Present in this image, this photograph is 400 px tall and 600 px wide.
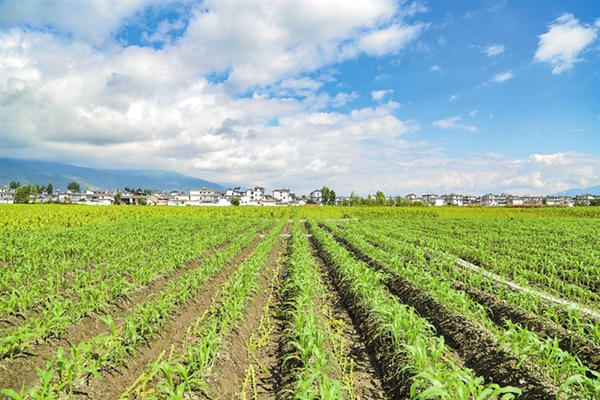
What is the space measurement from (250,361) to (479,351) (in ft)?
11.8

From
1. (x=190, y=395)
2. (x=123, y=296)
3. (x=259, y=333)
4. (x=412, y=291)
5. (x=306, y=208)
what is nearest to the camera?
(x=190, y=395)

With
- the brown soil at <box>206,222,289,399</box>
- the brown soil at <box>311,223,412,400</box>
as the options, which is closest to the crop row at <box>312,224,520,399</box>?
the brown soil at <box>311,223,412,400</box>

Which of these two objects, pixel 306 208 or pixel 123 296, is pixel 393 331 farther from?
pixel 306 208

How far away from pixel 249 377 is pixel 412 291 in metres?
4.81

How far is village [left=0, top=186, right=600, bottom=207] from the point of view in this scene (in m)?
83.4

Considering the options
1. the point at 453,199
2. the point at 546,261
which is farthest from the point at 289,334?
the point at 453,199

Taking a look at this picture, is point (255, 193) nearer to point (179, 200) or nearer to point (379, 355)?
point (179, 200)

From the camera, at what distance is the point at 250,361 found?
5.05 meters

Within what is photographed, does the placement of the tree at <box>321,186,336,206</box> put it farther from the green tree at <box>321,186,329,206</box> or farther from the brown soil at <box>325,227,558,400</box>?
the brown soil at <box>325,227,558,400</box>

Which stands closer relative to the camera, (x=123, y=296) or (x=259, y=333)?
(x=259, y=333)

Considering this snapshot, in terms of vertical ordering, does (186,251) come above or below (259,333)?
above

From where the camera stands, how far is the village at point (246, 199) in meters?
83.4

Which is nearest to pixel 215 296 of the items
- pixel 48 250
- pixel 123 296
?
pixel 123 296

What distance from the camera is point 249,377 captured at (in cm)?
463
